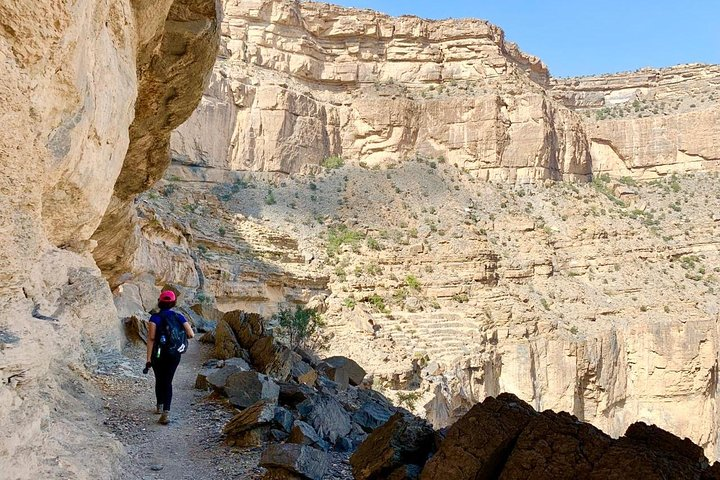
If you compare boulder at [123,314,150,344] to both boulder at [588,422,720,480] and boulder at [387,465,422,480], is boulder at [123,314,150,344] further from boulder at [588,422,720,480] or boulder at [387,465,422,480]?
boulder at [588,422,720,480]

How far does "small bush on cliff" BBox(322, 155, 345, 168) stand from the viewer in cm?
4134

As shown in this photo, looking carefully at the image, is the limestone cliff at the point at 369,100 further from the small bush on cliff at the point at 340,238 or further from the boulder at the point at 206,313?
the boulder at the point at 206,313

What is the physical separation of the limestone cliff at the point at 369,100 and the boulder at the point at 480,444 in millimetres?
35544

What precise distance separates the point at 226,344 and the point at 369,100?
3595cm

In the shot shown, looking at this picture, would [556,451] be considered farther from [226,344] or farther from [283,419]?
[226,344]

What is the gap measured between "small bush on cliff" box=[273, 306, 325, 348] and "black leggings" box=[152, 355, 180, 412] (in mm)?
14355

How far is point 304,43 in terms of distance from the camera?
43.9 meters

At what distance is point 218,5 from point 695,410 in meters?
32.1

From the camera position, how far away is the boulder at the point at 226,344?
954cm

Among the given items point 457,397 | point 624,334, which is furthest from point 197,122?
point 624,334

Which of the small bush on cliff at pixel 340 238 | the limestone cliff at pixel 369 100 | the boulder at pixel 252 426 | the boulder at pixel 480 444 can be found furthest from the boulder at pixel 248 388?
the limestone cliff at pixel 369 100

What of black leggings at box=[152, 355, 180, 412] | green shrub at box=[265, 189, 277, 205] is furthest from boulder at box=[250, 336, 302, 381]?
green shrub at box=[265, 189, 277, 205]

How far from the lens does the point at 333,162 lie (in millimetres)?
41562

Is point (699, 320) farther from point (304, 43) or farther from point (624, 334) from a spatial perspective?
point (304, 43)
